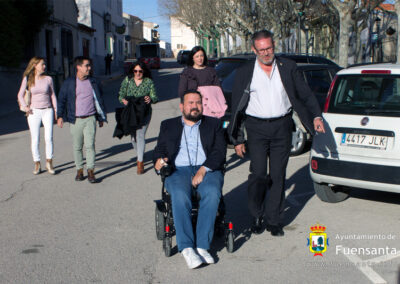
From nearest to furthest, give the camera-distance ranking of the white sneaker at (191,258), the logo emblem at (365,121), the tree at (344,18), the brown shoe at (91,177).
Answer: the white sneaker at (191,258)
the logo emblem at (365,121)
the brown shoe at (91,177)
the tree at (344,18)

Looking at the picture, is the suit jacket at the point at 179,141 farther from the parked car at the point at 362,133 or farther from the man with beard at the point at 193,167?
the parked car at the point at 362,133

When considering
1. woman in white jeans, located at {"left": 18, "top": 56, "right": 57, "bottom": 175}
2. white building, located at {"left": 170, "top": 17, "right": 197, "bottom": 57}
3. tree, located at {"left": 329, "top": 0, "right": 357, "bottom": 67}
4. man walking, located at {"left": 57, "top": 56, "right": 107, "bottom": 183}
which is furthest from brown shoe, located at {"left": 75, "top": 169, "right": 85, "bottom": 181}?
white building, located at {"left": 170, "top": 17, "right": 197, "bottom": 57}

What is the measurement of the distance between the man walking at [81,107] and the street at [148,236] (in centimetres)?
47

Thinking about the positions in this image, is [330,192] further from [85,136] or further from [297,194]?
[85,136]

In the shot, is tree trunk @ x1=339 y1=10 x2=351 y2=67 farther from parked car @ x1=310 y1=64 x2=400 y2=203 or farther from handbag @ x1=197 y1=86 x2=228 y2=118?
parked car @ x1=310 y1=64 x2=400 y2=203

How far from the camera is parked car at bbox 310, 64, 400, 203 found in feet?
17.4

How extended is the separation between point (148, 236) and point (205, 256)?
→ 3.24 ft

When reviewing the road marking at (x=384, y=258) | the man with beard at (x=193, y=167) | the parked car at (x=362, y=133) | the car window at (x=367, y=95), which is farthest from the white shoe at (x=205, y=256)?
the car window at (x=367, y=95)

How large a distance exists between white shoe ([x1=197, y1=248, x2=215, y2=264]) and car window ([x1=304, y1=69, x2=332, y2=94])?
5.55 m

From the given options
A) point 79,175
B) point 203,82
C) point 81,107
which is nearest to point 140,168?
point 79,175

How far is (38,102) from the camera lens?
8.16 meters

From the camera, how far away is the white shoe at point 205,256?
14.0 feet

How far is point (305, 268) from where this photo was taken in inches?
168

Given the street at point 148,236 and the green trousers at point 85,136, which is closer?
the street at point 148,236
